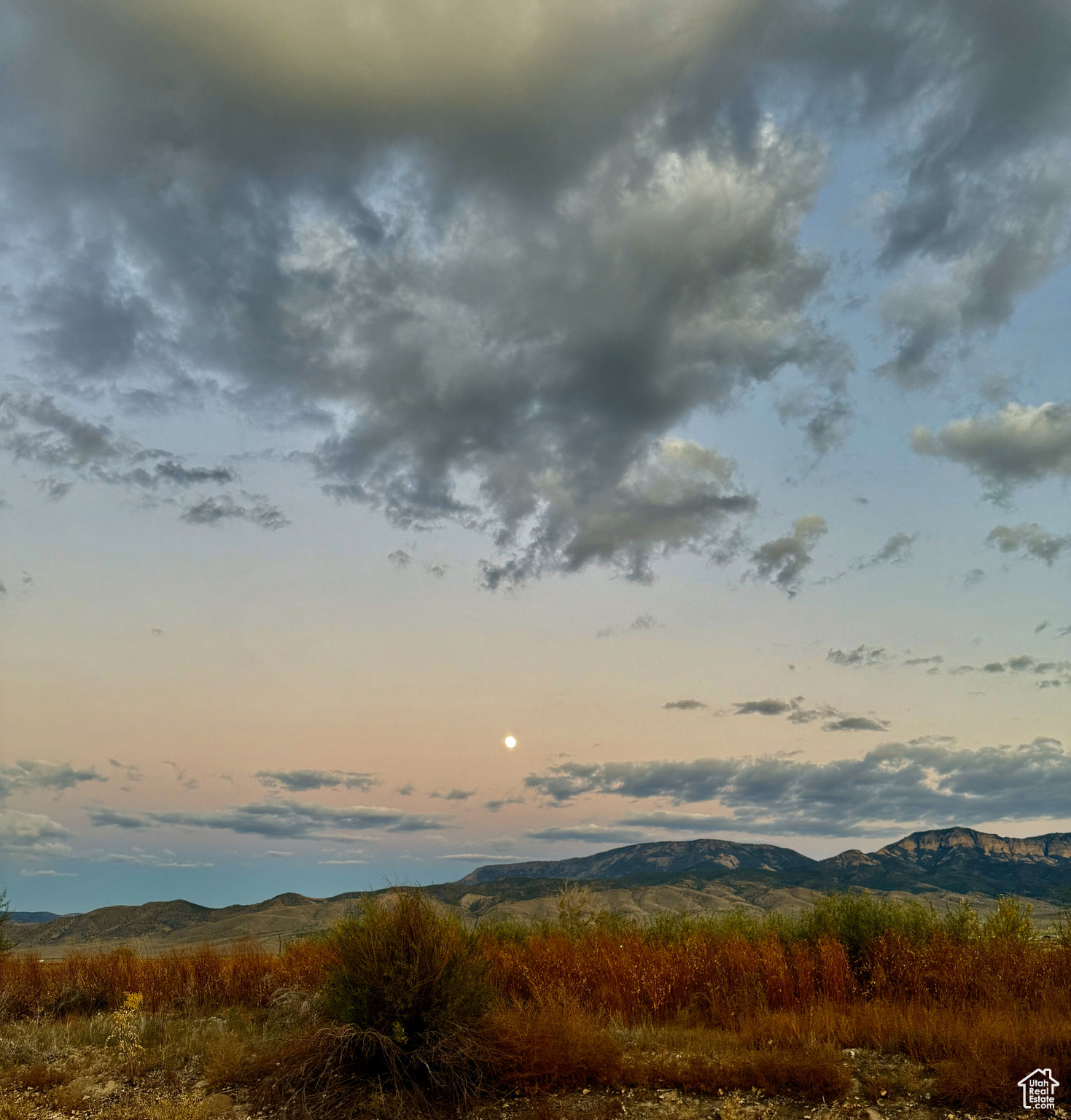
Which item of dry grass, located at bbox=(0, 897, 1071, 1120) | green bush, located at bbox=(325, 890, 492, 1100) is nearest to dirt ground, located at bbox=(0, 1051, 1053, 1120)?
dry grass, located at bbox=(0, 897, 1071, 1120)

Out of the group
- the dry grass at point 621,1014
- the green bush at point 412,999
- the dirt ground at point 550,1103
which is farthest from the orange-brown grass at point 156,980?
the green bush at point 412,999

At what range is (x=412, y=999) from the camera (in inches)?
405

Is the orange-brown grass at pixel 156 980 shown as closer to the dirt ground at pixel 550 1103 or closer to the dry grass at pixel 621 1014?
the dry grass at pixel 621 1014

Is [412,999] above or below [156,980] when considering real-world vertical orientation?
above

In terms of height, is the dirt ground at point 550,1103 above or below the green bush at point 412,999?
below

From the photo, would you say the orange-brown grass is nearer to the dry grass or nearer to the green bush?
the dry grass

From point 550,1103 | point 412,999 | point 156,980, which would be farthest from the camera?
point 156,980

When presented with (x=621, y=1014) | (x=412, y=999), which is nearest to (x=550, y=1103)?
(x=412, y=999)

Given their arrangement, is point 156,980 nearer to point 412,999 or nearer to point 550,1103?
point 412,999

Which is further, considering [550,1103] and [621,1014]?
[621,1014]

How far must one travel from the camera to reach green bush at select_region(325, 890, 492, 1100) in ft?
32.6

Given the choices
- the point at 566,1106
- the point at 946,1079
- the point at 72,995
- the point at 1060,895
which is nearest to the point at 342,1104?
the point at 566,1106

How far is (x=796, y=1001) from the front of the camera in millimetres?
13383

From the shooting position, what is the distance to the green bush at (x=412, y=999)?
9938 mm
